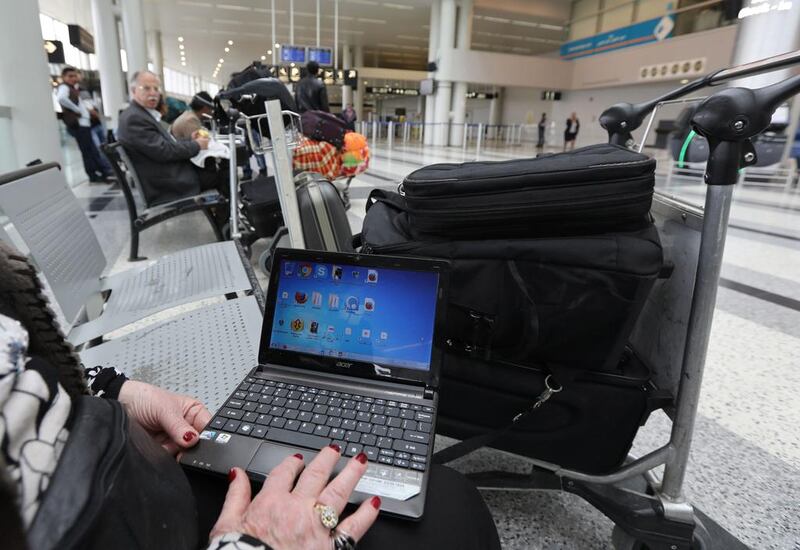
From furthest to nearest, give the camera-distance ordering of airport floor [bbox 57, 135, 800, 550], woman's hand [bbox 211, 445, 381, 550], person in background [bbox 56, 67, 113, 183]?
person in background [bbox 56, 67, 113, 183] < airport floor [bbox 57, 135, 800, 550] < woman's hand [bbox 211, 445, 381, 550]

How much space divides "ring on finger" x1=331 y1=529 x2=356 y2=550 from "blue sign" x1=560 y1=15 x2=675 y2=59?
18547 millimetres

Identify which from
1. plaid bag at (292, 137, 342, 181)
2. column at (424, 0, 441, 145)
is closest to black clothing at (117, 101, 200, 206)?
plaid bag at (292, 137, 342, 181)

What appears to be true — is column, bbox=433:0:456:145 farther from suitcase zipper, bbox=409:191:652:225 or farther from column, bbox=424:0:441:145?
suitcase zipper, bbox=409:191:652:225

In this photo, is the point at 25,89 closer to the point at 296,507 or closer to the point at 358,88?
the point at 296,507

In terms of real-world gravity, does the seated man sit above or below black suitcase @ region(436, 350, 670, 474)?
above

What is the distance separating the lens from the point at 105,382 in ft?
2.49

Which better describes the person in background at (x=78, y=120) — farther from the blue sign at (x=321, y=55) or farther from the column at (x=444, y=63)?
the column at (x=444, y=63)

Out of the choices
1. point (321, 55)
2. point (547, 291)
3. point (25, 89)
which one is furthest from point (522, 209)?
point (321, 55)

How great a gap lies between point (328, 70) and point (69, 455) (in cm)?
1786

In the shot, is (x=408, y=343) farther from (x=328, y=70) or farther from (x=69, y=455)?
(x=328, y=70)

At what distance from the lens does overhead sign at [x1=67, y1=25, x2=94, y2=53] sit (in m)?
8.68

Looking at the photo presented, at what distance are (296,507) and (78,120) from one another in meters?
7.55

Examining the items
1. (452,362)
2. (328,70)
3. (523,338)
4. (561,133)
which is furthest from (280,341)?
(561,133)

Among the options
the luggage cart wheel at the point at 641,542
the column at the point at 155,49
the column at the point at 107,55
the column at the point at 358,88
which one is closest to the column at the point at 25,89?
the luggage cart wheel at the point at 641,542
